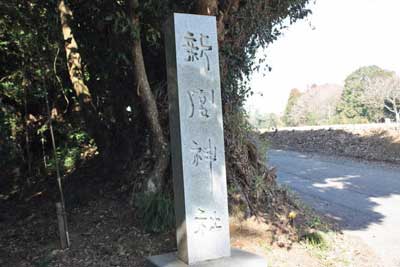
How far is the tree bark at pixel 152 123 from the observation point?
5148 millimetres

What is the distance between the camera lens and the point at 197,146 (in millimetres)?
3830

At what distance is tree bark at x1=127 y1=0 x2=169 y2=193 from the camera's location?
203 inches

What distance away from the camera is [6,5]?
538 cm

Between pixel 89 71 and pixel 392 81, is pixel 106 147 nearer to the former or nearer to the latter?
pixel 89 71

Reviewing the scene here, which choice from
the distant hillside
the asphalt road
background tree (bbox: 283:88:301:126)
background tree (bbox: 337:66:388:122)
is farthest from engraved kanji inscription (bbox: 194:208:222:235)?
background tree (bbox: 283:88:301:126)

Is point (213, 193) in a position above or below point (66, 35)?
below

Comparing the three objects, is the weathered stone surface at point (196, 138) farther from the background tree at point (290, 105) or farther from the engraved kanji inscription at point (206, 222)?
the background tree at point (290, 105)

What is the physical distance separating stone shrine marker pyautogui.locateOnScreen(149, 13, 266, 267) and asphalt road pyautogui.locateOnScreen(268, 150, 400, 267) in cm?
261

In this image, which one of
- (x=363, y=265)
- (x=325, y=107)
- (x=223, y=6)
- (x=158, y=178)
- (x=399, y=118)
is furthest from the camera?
(x=325, y=107)

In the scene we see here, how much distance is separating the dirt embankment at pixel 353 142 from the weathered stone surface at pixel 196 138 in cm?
846

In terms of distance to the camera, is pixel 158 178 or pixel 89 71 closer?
pixel 158 178

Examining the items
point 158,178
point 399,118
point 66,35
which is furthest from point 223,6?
point 399,118

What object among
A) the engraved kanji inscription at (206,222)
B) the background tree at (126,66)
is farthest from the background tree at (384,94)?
the engraved kanji inscription at (206,222)

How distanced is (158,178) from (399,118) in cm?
2238
